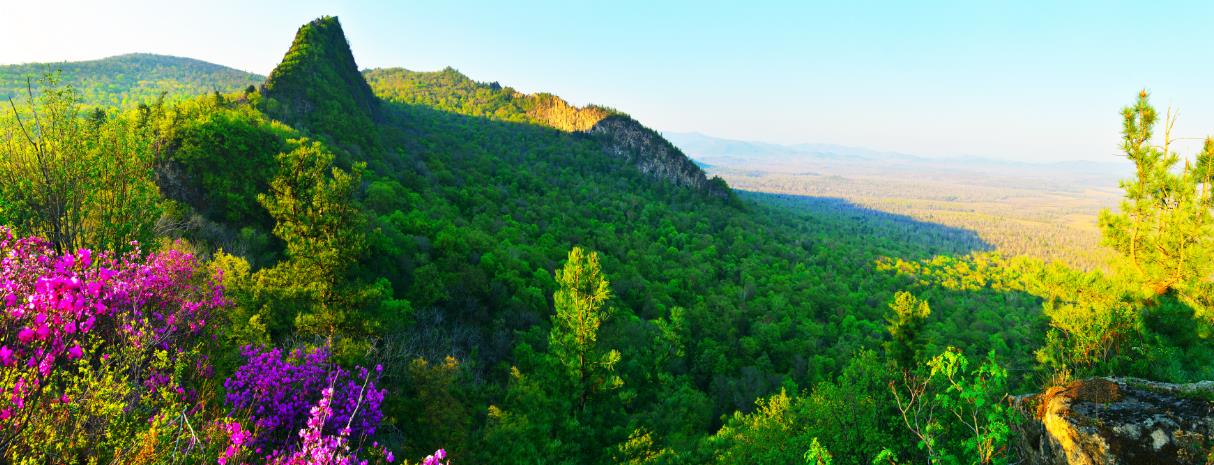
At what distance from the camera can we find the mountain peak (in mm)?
53906

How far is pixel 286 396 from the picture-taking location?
11266mm

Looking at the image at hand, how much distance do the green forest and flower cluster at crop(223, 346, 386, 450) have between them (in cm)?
8

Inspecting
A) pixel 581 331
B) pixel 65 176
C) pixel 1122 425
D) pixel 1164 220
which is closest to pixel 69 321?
pixel 65 176

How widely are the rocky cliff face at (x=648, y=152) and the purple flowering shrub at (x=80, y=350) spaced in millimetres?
100153

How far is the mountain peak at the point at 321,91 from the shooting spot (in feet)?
177

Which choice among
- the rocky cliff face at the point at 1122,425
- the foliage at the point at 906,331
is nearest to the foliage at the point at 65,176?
the rocky cliff face at the point at 1122,425

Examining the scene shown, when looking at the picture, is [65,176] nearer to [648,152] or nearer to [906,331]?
[906,331]

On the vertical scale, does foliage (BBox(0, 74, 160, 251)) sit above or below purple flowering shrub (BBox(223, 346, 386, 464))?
above

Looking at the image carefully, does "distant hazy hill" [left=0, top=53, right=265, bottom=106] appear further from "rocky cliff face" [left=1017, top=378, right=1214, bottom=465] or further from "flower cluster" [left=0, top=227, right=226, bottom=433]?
"rocky cliff face" [left=1017, top=378, right=1214, bottom=465]

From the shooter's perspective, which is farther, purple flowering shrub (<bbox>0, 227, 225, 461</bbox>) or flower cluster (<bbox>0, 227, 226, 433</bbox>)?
flower cluster (<bbox>0, 227, 226, 433</bbox>)

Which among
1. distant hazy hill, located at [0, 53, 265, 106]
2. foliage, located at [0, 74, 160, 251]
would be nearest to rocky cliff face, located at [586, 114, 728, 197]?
distant hazy hill, located at [0, 53, 265, 106]

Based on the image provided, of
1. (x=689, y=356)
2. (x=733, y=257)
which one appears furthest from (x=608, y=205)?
(x=689, y=356)

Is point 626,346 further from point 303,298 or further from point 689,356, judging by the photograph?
point 303,298

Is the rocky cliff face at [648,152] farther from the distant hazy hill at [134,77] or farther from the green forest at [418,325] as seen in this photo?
the distant hazy hill at [134,77]
